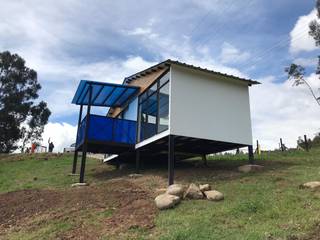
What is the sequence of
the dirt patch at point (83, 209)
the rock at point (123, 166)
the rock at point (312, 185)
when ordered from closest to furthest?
the dirt patch at point (83, 209), the rock at point (312, 185), the rock at point (123, 166)

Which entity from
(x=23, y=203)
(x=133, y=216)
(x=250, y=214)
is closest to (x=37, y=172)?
(x=23, y=203)

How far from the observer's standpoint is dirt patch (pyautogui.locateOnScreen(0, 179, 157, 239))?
10289 mm

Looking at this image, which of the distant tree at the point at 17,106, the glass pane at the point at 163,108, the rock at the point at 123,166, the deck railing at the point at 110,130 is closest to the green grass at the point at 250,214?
the glass pane at the point at 163,108

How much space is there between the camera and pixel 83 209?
1214 centimetres

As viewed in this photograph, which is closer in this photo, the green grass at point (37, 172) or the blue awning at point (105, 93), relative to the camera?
the green grass at point (37, 172)

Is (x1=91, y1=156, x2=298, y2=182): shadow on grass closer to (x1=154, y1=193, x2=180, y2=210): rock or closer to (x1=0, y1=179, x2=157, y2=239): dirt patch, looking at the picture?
(x1=0, y1=179, x2=157, y2=239): dirt patch

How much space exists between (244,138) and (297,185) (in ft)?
17.3

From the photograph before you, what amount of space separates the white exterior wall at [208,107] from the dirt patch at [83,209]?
3428mm

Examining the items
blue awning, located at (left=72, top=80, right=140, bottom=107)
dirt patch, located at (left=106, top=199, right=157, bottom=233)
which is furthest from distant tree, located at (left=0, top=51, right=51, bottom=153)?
dirt patch, located at (left=106, top=199, right=157, bottom=233)

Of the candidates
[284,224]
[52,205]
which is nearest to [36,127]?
[52,205]

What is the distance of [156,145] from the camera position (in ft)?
58.6

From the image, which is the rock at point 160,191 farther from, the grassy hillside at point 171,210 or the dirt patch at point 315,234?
the dirt patch at point 315,234

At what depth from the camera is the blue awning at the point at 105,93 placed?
18.8 m

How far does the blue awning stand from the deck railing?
61.8 inches
